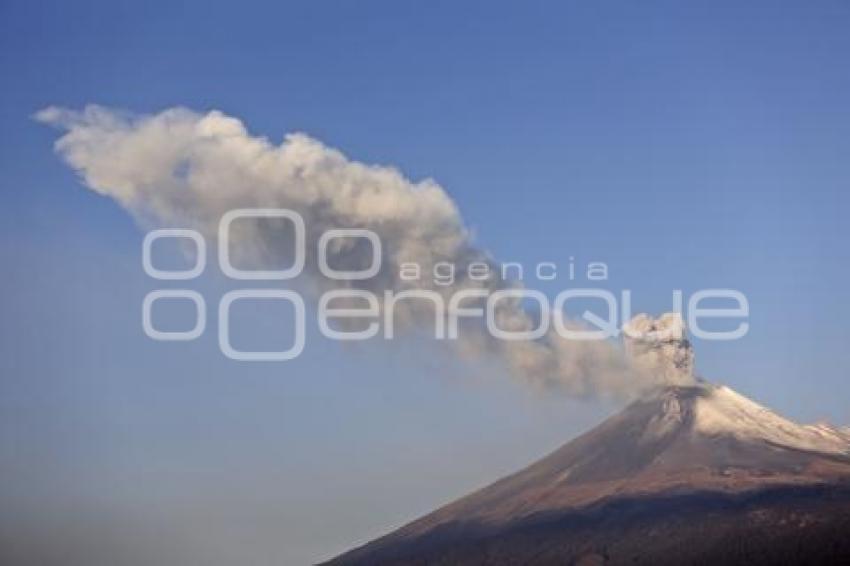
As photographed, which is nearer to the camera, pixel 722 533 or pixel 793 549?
pixel 793 549

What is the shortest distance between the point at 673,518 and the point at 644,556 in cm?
1441

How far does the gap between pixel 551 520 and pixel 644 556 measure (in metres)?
28.4

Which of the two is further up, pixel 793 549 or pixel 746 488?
pixel 746 488

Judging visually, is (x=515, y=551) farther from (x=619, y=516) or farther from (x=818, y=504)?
(x=818, y=504)

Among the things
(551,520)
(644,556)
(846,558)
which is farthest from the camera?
(551,520)

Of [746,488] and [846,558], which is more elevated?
[746,488]

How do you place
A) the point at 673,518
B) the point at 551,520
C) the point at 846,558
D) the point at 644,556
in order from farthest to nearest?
the point at 551,520
the point at 673,518
the point at 644,556
the point at 846,558

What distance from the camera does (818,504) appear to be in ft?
584

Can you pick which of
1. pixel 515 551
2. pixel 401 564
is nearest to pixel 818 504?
pixel 515 551

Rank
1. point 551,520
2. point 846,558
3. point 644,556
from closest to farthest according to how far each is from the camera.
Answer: point 846,558 < point 644,556 < point 551,520

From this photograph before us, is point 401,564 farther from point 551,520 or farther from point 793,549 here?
point 793,549

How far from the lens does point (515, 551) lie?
189125mm

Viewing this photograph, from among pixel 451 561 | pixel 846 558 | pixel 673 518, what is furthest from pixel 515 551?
pixel 846 558

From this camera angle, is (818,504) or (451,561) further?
(451,561)
